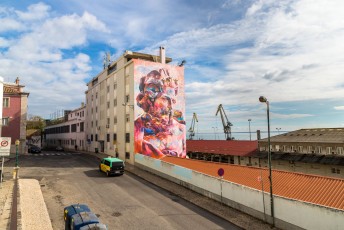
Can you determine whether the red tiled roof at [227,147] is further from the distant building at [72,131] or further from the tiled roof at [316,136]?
the distant building at [72,131]

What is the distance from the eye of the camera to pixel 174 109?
48031 millimetres

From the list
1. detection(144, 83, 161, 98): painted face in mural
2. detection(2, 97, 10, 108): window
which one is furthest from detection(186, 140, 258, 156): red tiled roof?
detection(2, 97, 10, 108): window

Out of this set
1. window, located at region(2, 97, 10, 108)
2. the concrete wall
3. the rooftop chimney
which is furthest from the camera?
window, located at region(2, 97, 10, 108)

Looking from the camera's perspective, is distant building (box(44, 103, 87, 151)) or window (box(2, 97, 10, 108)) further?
distant building (box(44, 103, 87, 151))

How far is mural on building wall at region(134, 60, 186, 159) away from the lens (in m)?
43.5

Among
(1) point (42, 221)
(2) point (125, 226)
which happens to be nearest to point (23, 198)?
(1) point (42, 221)

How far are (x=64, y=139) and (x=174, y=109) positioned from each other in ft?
178

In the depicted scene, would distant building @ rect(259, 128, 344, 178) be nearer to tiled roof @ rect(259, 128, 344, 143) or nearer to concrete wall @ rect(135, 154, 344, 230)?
tiled roof @ rect(259, 128, 344, 143)

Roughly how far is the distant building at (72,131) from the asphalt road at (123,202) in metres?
40.8

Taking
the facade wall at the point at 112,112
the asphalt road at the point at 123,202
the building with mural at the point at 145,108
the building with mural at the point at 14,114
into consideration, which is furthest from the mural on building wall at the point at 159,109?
the building with mural at the point at 14,114

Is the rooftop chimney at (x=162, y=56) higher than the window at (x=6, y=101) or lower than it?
higher

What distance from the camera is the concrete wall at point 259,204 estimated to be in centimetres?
1366

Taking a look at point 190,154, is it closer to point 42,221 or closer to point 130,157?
point 130,157

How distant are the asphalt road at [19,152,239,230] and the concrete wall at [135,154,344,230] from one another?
2308 millimetres
